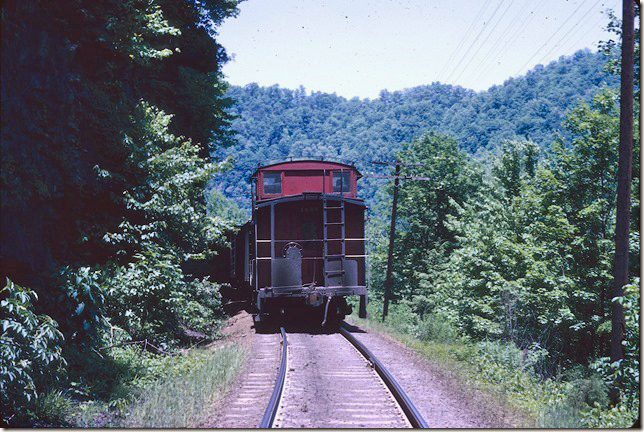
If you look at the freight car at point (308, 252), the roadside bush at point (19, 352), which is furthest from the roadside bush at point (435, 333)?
the roadside bush at point (19, 352)

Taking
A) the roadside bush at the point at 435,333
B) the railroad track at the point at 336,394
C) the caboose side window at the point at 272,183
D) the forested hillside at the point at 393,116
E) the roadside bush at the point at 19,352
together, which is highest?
the forested hillside at the point at 393,116

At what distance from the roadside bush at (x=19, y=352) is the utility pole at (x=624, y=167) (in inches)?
370

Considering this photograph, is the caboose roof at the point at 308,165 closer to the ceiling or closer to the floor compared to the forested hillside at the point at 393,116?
closer to the floor

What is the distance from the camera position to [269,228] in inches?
664

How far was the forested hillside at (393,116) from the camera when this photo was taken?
226ft

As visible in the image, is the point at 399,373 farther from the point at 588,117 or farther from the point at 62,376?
the point at 588,117

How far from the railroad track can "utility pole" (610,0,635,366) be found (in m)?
4.43

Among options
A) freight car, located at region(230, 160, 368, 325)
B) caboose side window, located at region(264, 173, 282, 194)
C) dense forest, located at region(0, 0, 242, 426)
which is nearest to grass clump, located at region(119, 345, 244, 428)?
dense forest, located at region(0, 0, 242, 426)

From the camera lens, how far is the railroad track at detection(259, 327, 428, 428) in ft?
25.7

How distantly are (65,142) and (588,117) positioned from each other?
15025mm

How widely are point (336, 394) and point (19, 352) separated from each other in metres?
4.93

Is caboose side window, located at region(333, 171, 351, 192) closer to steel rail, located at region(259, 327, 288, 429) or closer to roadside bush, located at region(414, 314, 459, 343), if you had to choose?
roadside bush, located at region(414, 314, 459, 343)

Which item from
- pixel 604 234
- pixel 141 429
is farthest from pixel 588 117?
pixel 141 429

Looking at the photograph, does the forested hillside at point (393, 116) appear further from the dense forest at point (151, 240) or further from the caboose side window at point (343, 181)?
the caboose side window at point (343, 181)
